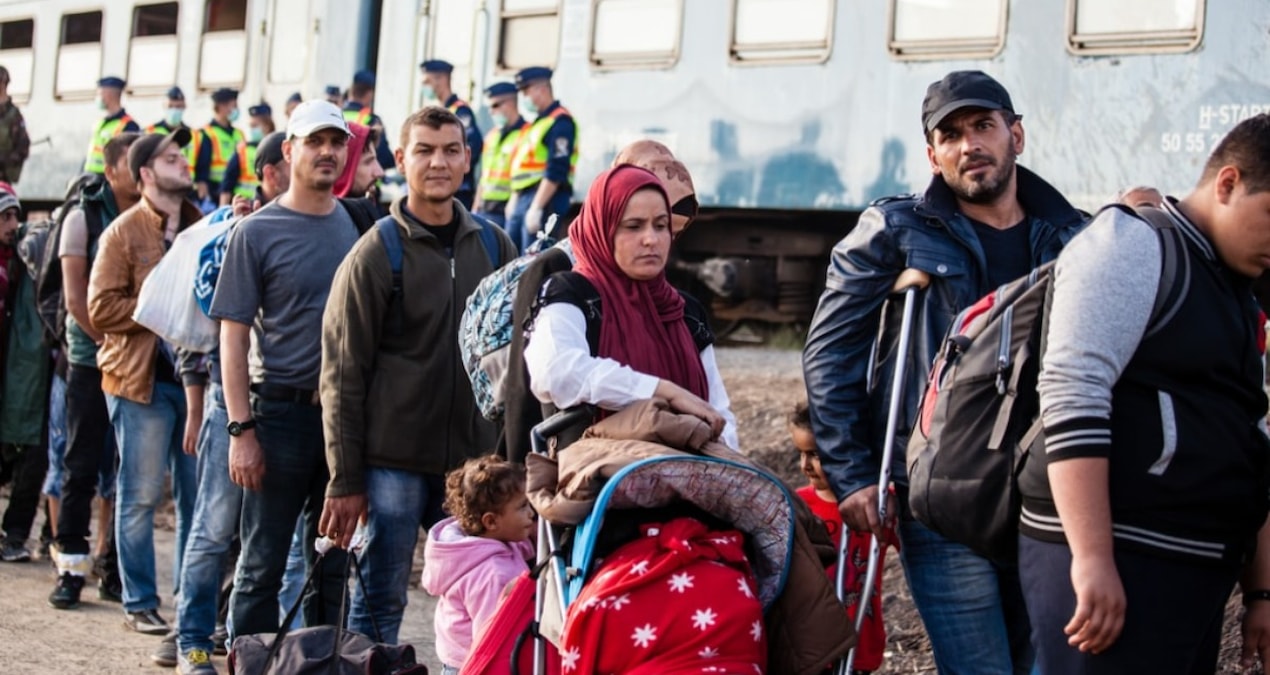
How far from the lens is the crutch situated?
390 cm

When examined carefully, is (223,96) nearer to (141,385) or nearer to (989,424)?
(141,385)

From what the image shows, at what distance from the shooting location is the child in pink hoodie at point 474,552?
455 cm

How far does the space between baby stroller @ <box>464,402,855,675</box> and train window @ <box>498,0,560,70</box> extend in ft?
32.7

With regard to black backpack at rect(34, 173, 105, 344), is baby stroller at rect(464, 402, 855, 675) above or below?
below

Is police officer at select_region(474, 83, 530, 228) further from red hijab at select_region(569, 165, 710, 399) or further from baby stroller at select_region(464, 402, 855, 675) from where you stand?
baby stroller at select_region(464, 402, 855, 675)

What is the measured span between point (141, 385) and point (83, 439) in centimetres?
90

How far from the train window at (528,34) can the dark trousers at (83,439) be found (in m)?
6.62

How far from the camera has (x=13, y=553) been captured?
824cm

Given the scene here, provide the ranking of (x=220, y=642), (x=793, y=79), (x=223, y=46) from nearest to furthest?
(x=220, y=642), (x=793, y=79), (x=223, y=46)

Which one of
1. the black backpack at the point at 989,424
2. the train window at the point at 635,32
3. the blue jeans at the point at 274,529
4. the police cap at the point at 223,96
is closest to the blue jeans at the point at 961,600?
the black backpack at the point at 989,424

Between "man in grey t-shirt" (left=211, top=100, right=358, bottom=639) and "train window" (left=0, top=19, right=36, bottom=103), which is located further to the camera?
"train window" (left=0, top=19, right=36, bottom=103)

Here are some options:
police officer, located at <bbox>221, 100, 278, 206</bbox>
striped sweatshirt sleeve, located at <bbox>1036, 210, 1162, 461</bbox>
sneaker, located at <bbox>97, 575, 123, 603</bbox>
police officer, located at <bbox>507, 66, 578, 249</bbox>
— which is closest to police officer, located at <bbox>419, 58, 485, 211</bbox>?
police officer, located at <bbox>507, 66, 578, 249</bbox>

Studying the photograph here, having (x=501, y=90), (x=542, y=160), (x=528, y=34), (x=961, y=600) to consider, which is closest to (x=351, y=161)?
(x=961, y=600)

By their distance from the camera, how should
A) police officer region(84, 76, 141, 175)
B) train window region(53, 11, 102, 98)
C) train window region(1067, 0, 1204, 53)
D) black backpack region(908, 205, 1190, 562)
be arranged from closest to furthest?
black backpack region(908, 205, 1190, 562) → train window region(1067, 0, 1204, 53) → police officer region(84, 76, 141, 175) → train window region(53, 11, 102, 98)
